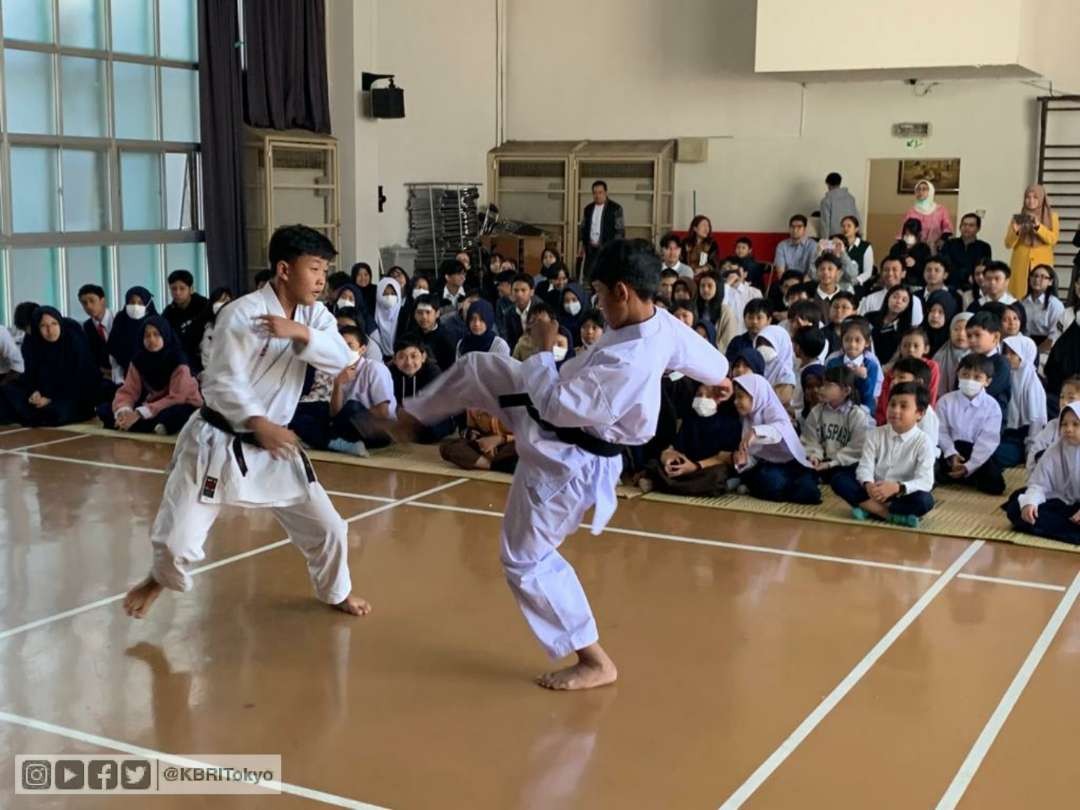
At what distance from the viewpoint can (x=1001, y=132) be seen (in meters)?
A: 11.6

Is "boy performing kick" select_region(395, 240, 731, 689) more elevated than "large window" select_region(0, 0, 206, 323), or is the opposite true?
"large window" select_region(0, 0, 206, 323)

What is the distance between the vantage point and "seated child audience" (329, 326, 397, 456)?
279 inches

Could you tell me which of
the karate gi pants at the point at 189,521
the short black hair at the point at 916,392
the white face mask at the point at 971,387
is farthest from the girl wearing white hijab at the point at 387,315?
the karate gi pants at the point at 189,521

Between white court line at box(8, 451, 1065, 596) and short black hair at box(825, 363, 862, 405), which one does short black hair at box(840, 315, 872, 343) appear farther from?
white court line at box(8, 451, 1065, 596)

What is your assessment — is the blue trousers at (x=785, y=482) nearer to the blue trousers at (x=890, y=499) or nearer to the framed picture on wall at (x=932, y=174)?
the blue trousers at (x=890, y=499)

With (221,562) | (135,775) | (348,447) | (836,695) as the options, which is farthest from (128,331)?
(836,695)

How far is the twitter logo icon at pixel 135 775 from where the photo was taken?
301cm

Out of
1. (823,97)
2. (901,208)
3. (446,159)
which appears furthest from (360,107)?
(901,208)

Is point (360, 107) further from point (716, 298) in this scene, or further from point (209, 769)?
point (209, 769)

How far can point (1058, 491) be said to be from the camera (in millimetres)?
5422

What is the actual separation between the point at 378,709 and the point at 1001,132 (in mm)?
10103

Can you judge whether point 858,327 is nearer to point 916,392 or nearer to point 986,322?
point 986,322

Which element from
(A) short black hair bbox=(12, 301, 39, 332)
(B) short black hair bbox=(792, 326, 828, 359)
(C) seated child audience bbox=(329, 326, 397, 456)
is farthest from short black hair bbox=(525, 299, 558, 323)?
(A) short black hair bbox=(12, 301, 39, 332)

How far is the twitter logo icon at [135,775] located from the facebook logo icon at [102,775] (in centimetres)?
2
